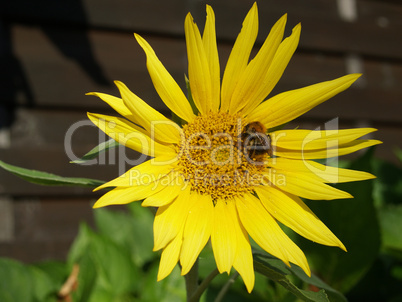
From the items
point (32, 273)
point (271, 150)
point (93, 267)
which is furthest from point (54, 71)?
point (271, 150)

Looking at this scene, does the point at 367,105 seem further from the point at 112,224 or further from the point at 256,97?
the point at 256,97

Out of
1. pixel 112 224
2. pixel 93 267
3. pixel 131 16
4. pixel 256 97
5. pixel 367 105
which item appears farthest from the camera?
pixel 367 105

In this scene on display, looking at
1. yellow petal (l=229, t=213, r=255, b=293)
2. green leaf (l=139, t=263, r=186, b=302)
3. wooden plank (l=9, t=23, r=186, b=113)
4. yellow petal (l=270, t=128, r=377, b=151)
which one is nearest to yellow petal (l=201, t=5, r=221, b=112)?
yellow petal (l=270, t=128, r=377, b=151)

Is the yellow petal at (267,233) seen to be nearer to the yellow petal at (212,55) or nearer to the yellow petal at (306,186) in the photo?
the yellow petal at (306,186)

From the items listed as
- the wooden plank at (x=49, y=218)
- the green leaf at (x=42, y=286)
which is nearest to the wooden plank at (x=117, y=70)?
the wooden plank at (x=49, y=218)

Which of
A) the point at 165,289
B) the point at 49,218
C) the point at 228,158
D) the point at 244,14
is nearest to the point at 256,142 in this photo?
the point at 228,158

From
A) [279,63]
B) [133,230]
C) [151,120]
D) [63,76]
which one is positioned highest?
[63,76]

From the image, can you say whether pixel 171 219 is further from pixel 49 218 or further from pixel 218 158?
pixel 49 218
